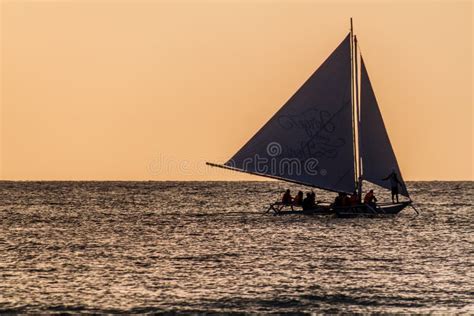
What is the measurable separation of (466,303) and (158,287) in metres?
9.09

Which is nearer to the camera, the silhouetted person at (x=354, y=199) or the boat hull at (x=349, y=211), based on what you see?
the silhouetted person at (x=354, y=199)

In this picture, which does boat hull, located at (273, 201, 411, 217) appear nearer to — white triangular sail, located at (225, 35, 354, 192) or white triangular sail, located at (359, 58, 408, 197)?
white triangular sail, located at (225, 35, 354, 192)

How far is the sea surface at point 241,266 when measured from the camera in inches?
1246


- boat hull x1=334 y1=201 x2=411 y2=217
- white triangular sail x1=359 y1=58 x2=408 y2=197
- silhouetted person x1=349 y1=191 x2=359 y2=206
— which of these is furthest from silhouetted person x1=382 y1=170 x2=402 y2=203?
silhouetted person x1=349 y1=191 x2=359 y2=206

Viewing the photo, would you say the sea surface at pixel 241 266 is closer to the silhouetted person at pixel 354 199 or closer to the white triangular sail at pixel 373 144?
the silhouetted person at pixel 354 199

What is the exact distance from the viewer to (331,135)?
197 ft

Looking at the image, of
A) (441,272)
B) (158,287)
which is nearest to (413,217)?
(441,272)

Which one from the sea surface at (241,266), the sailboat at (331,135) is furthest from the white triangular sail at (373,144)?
the sea surface at (241,266)

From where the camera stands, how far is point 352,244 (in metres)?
49.2

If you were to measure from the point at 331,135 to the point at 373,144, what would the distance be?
7.40 feet

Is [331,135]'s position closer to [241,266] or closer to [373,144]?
[373,144]

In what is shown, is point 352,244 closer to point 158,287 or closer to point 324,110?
point 324,110

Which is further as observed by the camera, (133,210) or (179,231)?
(133,210)

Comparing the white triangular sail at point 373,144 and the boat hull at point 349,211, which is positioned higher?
the white triangular sail at point 373,144
